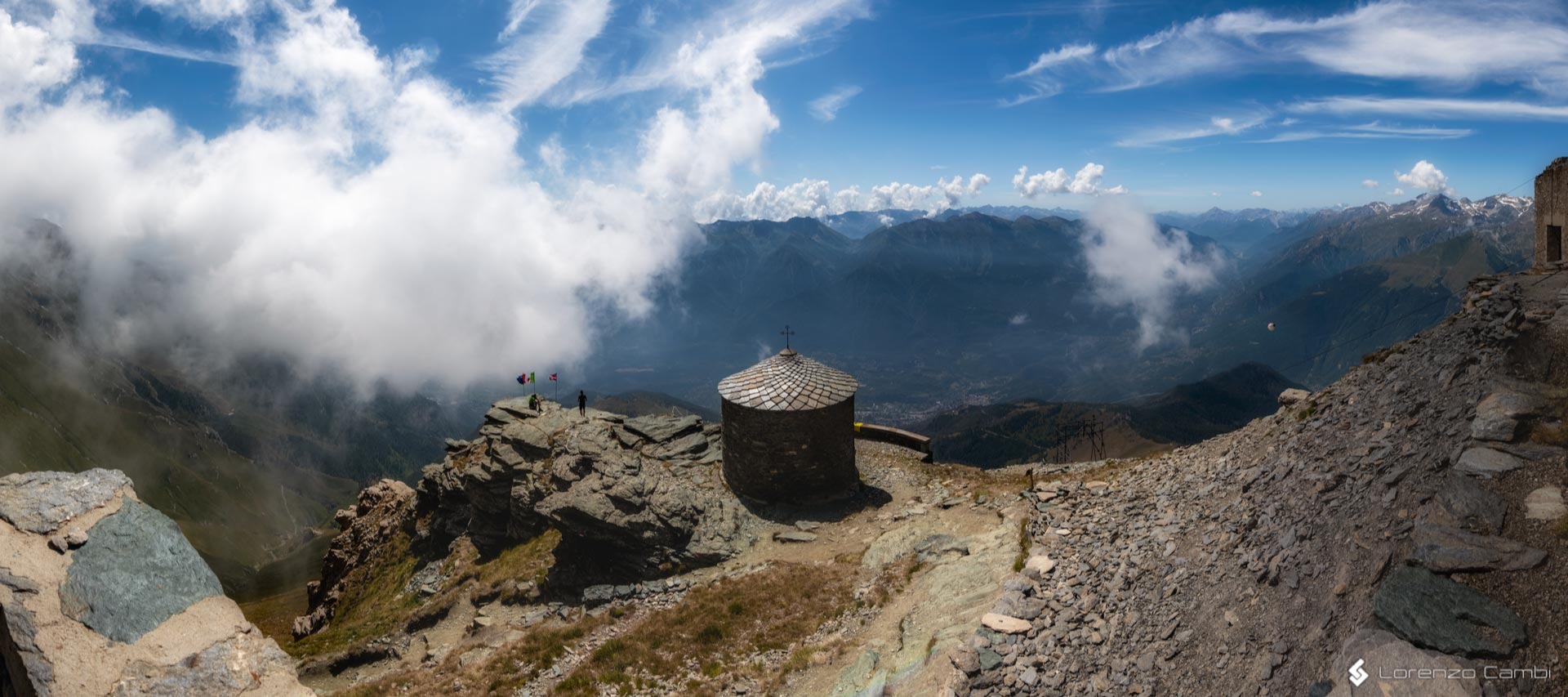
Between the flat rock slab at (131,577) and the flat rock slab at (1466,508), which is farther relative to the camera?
the flat rock slab at (1466,508)

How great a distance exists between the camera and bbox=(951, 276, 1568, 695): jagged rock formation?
24.9ft

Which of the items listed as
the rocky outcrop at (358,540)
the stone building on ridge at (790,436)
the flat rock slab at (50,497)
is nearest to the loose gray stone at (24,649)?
the flat rock slab at (50,497)

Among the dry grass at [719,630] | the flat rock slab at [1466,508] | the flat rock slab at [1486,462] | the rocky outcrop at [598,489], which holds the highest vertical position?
the flat rock slab at [1486,462]

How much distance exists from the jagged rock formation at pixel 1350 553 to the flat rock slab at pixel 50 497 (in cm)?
1210

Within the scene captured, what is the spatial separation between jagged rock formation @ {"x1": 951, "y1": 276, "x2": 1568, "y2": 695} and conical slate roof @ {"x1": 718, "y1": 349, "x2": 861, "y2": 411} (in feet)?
49.2

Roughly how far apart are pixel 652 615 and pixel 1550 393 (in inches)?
830

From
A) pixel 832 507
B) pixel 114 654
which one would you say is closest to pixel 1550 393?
pixel 114 654

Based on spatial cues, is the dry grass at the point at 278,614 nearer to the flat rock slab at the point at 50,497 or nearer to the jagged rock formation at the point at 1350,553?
the flat rock slab at the point at 50,497

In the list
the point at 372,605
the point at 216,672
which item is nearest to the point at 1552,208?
the point at 216,672

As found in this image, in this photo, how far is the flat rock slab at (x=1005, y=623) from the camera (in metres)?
12.4

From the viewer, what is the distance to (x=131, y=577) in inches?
268

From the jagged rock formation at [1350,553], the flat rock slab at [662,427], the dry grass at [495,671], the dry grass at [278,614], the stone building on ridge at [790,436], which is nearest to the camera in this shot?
the jagged rock formation at [1350,553]

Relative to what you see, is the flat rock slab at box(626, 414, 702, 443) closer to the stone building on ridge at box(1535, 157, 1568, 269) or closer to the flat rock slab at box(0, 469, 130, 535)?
the flat rock slab at box(0, 469, 130, 535)

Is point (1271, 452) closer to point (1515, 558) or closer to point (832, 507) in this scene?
point (1515, 558)
